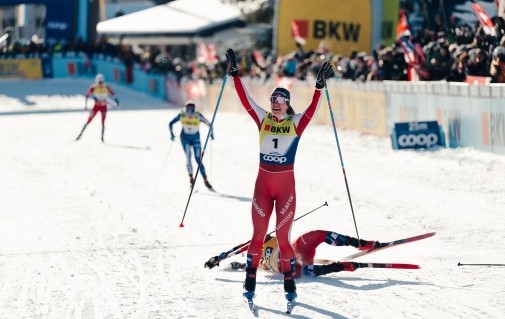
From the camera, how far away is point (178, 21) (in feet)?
163

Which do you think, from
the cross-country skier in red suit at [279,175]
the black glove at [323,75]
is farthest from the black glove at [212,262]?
the black glove at [323,75]

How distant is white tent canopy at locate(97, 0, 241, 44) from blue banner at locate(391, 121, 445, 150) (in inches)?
1162

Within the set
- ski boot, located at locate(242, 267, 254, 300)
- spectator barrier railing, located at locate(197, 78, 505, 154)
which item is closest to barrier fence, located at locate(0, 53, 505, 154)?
spectator barrier railing, located at locate(197, 78, 505, 154)

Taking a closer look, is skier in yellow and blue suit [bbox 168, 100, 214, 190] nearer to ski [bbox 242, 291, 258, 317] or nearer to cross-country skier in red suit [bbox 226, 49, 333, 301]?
cross-country skier in red suit [bbox 226, 49, 333, 301]

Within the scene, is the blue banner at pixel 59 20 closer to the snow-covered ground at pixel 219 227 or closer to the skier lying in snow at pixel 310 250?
the snow-covered ground at pixel 219 227

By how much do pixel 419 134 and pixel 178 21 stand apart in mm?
31243

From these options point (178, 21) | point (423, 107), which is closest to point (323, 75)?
point (423, 107)

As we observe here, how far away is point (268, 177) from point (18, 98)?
34561 mm

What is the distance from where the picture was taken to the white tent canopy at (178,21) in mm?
49281

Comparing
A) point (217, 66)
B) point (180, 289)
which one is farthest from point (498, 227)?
point (217, 66)

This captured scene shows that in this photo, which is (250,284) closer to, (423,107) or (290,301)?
(290,301)

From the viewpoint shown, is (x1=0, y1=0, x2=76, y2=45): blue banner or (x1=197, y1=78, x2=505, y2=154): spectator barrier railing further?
(x1=0, y1=0, x2=76, y2=45): blue banner

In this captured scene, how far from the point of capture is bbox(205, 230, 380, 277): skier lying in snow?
9.66 metres

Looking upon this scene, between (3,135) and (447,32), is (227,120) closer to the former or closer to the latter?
(3,135)
